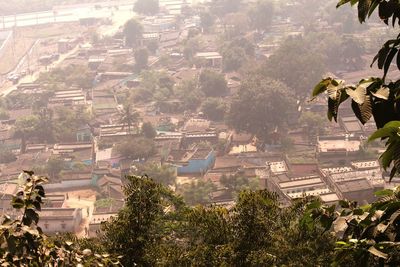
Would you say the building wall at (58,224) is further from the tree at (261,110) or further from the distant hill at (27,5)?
the distant hill at (27,5)

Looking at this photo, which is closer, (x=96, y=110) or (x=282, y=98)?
(x=282, y=98)

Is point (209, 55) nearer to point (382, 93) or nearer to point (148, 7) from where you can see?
point (148, 7)

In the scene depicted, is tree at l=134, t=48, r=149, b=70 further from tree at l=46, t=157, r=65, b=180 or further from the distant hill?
the distant hill

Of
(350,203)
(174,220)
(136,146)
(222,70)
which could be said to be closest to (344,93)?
(350,203)

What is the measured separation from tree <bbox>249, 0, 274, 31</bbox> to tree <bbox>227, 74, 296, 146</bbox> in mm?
21825

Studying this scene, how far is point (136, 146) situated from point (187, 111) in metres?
8.26

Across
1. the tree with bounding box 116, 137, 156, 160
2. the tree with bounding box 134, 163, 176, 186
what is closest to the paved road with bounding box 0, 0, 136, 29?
the tree with bounding box 116, 137, 156, 160

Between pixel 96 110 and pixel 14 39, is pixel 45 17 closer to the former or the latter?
pixel 14 39

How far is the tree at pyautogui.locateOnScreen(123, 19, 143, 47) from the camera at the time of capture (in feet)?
158

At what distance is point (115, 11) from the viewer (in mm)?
68000

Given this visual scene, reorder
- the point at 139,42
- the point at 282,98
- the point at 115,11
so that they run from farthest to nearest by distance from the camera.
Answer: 1. the point at 115,11
2. the point at 139,42
3. the point at 282,98

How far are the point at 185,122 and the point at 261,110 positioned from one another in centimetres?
525

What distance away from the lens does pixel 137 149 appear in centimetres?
Answer: 2603

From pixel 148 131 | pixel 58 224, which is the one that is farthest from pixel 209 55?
pixel 58 224
